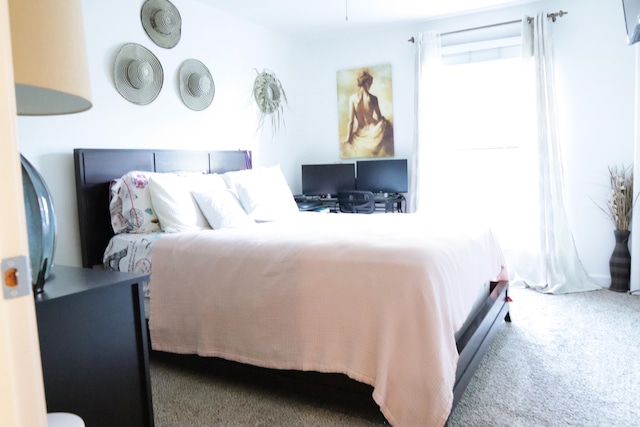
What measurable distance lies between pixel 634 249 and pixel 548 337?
1.48 metres

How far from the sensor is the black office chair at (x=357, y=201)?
4.36 metres

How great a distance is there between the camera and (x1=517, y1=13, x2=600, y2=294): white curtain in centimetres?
384

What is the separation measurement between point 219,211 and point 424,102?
2.49 meters

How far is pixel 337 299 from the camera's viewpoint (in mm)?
1850

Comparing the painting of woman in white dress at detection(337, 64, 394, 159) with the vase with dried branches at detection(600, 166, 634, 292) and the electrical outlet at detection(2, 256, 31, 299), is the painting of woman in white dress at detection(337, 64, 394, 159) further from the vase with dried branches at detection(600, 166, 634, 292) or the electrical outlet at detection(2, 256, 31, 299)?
the electrical outlet at detection(2, 256, 31, 299)

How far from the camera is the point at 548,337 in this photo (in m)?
2.81

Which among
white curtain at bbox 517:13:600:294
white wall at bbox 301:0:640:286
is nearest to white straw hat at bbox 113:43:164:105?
white wall at bbox 301:0:640:286

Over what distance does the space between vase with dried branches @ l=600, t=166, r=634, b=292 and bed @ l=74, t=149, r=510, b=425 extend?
160 centimetres

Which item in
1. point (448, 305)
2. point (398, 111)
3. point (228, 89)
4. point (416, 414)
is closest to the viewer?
point (416, 414)

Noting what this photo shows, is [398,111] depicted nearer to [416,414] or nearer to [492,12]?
[492,12]

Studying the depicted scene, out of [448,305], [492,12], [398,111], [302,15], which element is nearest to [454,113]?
[398,111]

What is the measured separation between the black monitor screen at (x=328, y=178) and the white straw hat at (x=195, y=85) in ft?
4.68

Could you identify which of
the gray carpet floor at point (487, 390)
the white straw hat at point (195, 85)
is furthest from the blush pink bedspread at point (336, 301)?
the white straw hat at point (195, 85)

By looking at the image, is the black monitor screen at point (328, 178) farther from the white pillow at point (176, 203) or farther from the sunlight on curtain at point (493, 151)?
the white pillow at point (176, 203)
